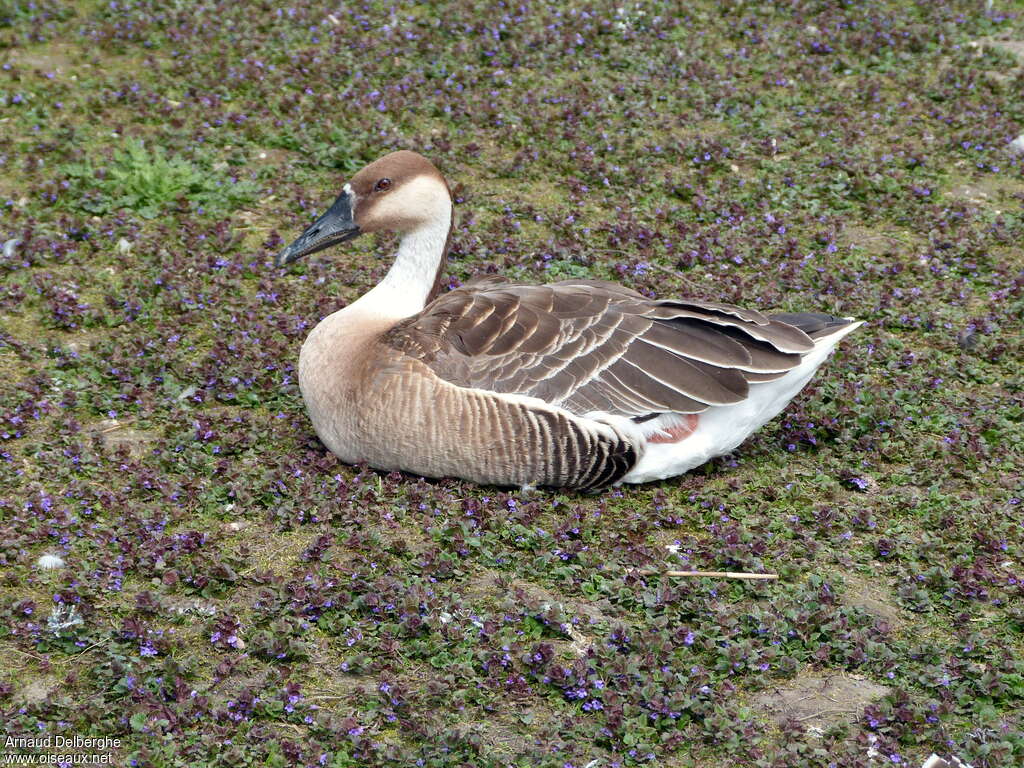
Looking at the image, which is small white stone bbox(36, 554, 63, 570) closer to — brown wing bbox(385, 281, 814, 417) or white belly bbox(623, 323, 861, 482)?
brown wing bbox(385, 281, 814, 417)

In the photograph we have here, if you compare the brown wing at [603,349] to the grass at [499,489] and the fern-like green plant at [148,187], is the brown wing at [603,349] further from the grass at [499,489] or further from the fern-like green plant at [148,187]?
the fern-like green plant at [148,187]

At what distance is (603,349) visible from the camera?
Result: 5930 mm

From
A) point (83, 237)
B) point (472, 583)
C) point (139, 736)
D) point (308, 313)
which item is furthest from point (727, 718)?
point (83, 237)

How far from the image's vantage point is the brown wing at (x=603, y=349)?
585cm

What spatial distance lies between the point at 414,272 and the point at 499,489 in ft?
4.29

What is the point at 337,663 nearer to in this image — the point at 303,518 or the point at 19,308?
the point at 303,518

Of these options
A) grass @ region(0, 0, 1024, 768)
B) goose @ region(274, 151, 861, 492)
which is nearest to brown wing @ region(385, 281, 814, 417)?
goose @ region(274, 151, 861, 492)

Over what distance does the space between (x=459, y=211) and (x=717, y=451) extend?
3350 mm

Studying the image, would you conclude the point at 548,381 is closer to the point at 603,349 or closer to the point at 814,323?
the point at 603,349

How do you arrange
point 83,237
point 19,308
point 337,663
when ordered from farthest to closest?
1. point 83,237
2. point 19,308
3. point 337,663

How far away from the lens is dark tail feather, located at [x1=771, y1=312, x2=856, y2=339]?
20.3ft

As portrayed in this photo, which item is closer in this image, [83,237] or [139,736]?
[139,736]

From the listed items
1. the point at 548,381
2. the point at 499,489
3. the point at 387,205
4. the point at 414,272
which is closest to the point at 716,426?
the point at 548,381

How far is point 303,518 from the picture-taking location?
568cm
